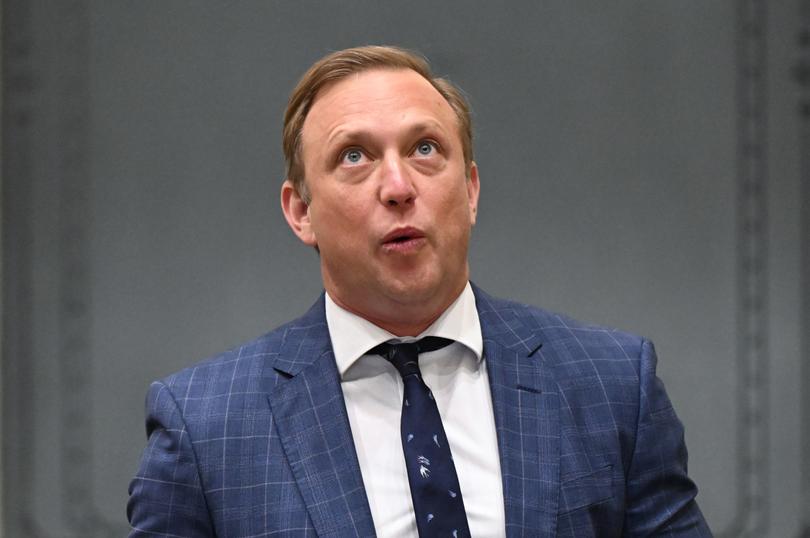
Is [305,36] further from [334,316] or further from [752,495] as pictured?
[752,495]

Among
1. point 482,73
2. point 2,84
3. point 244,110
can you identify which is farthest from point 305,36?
point 2,84

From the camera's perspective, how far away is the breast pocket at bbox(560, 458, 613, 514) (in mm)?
1450

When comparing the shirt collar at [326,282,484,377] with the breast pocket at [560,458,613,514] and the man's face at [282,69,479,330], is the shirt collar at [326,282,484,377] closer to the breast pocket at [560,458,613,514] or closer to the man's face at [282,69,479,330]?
the man's face at [282,69,479,330]

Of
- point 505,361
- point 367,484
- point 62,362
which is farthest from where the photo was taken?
point 62,362

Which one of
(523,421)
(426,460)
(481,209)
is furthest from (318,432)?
(481,209)

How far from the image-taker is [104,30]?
8.30ft

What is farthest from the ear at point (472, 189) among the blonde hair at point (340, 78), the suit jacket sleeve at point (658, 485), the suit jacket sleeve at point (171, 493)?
the suit jacket sleeve at point (171, 493)

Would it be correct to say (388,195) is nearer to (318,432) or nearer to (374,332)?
(374,332)

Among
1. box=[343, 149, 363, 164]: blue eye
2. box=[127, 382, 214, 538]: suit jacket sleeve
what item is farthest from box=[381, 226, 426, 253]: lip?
box=[127, 382, 214, 538]: suit jacket sleeve

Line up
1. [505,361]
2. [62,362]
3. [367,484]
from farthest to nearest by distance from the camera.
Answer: [62,362], [505,361], [367,484]

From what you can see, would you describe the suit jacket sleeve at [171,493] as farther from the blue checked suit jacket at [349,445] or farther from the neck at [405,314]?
the neck at [405,314]

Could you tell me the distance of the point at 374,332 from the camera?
1.56 meters

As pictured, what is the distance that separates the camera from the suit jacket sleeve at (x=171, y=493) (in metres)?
1.44

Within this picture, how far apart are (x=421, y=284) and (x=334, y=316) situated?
0.17m
